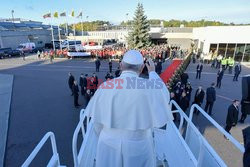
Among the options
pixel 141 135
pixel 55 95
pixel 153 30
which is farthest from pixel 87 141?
pixel 153 30

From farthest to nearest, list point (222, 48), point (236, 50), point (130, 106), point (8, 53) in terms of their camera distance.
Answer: point (8, 53) < point (222, 48) < point (236, 50) < point (130, 106)

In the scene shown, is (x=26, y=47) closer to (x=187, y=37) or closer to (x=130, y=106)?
(x=187, y=37)

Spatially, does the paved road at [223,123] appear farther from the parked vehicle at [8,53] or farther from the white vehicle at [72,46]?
the parked vehicle at [8,53]

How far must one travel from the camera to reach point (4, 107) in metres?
10.7

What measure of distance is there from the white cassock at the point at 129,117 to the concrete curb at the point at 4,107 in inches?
225

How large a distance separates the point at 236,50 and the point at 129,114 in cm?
2820

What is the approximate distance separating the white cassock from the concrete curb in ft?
18.7

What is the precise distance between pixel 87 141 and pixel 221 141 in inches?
228

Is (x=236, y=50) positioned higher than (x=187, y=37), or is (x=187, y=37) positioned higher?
(x=187, y=37)

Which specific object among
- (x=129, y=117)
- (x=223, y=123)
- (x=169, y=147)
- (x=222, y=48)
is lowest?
(x=223, y=123)

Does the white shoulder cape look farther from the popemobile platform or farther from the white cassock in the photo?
the popemobile platform

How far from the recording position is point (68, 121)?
29.3ft

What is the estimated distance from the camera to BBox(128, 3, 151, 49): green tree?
34.1m

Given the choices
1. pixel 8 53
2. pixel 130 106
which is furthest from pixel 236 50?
pixel 8 53
